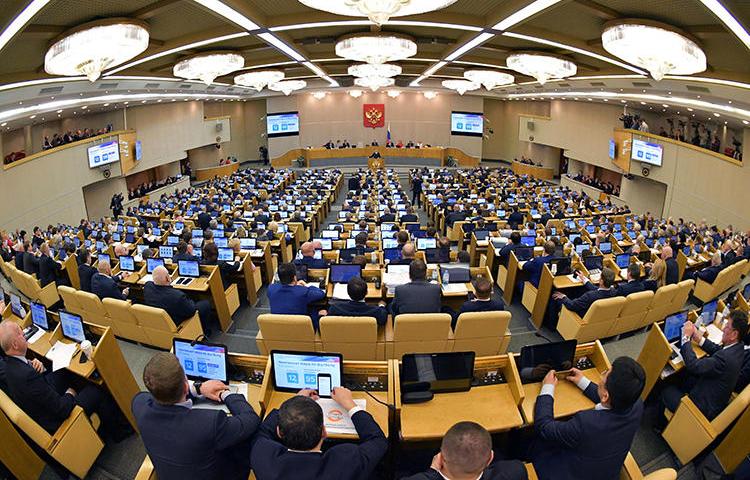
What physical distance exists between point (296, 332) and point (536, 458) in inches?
105

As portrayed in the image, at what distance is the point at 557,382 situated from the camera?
3.80 m

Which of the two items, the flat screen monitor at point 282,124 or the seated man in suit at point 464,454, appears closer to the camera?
the seated man in suit at point 464,454

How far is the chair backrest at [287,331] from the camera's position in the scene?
4.77 meters

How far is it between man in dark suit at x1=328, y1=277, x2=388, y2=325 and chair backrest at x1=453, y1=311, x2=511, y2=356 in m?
0.90

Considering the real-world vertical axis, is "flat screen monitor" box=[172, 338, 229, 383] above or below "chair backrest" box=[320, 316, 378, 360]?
above

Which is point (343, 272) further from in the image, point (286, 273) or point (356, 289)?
point (356, 289)

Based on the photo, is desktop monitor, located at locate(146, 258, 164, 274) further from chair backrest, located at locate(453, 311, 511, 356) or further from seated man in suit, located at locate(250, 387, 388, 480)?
seated man in suit, located at locate(250, 387, 388, 480)

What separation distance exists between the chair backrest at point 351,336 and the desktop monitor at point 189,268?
11.3 ft

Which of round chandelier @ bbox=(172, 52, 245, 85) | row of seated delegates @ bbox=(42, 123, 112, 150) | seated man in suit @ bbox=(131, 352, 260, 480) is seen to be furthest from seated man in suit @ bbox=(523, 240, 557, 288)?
row of seated delegates @ bbox=(42, 123, 112, 150)

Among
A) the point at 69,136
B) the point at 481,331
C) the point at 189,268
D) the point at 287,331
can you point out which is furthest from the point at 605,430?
the point at 69,136

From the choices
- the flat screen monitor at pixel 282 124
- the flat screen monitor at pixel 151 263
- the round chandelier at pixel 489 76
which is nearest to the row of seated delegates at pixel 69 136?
the flat screen monitor at pixel 282 124

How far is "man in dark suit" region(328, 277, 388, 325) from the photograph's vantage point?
485cm

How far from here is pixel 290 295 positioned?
209 inches

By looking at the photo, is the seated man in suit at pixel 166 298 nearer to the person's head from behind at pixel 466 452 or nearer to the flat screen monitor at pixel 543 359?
the flat screen monitor at pixel 543 359
